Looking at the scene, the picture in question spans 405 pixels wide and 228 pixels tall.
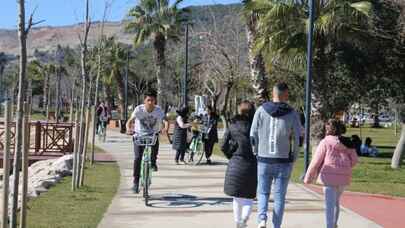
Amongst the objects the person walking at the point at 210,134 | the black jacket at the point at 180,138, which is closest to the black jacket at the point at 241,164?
the black jacket at the point at 180,138

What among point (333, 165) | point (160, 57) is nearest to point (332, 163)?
point (333, 165)

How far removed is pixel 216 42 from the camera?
3738 cm

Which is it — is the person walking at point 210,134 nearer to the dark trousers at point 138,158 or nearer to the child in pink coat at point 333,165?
the dark trousers at point 138,158

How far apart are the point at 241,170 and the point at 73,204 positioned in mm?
3211

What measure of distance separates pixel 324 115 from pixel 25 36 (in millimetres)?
14562

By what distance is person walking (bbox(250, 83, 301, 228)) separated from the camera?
8.31 meters

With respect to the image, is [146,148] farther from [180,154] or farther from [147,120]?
[180,154]

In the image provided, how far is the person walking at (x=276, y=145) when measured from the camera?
8312 millimetres

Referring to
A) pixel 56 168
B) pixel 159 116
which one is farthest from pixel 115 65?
pixel 159 116

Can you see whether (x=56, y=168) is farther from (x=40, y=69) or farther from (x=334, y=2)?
(x=40, y=69)

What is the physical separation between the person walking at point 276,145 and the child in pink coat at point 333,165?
14.4 inches

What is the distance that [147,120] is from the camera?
11.5 m

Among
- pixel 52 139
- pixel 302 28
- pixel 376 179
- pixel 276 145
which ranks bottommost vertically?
pixel 376 179

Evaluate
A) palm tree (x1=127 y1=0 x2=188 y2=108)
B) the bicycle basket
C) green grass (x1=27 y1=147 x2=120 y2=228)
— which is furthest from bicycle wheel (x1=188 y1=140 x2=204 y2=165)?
palm tree (x1=127 y1=0 x2=188 y2=108)
